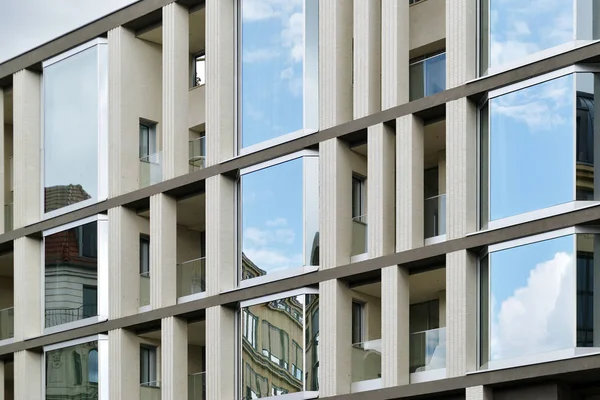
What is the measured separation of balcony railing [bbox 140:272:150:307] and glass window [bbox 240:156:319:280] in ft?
12.8

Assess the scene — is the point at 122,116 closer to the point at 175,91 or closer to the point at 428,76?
the point at 175,91

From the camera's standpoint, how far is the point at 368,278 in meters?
35.8

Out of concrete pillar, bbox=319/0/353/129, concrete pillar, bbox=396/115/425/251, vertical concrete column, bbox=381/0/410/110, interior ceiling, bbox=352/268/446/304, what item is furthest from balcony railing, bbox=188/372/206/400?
vertical concrete column, bbox=381/0/410/110

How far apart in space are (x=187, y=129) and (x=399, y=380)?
34.1ft

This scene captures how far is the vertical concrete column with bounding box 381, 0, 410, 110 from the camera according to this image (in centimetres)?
3512

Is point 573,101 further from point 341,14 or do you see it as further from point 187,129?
point 187,129

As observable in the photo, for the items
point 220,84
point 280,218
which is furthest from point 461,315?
point 220,84

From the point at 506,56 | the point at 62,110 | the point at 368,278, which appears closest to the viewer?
the point at 506,56

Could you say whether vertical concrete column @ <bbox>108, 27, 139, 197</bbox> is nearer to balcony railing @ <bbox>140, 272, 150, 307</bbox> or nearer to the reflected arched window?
balcony railing @ <bbox>140, 272, 150, 307</bbox>

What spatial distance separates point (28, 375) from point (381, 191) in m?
13.9

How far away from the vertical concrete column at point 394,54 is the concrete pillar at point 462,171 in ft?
6.39

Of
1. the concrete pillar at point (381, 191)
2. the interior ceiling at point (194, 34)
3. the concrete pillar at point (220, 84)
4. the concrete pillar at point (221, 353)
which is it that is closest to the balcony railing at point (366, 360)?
the concrete pillar at point (381, 191)

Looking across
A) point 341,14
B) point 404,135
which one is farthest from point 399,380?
point 341,14

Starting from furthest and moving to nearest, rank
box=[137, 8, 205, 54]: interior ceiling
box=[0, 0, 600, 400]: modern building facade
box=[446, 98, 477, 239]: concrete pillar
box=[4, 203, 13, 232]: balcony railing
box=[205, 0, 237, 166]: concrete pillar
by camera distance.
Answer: box=[4, 203, 13, 232]: balcony railing
box=[137, 8, 205, 54]: interior ceiling
box=[205, 0, 237, 166]: concrete pillar
box=[446, 98, 477, 239]: concrete pillar
box=[0, 0, 600, 400]: modern building facade
